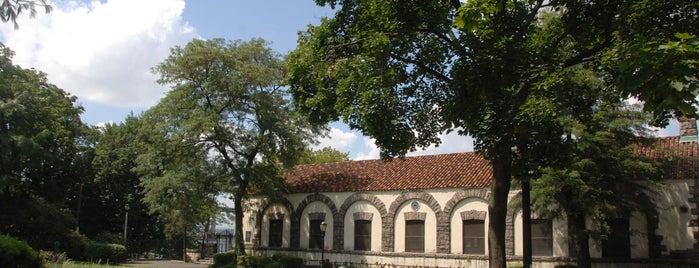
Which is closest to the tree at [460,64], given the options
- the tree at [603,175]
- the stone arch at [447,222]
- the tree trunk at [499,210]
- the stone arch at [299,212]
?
the tree trunk at [499,210]

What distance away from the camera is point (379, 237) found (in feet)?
88.2

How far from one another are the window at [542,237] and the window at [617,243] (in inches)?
78.1

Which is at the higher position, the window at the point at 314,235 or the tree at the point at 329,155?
the tree at the point at 329,155

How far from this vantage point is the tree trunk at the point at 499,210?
42.7ft

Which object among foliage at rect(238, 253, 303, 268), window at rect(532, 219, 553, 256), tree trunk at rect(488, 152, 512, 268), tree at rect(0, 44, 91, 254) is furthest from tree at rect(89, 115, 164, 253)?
tree trunk at rect(488, 152, 512, 268)

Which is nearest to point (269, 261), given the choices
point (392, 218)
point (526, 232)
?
point (392, 218)

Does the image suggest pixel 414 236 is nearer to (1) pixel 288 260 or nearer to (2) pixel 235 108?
(1) pixel 288 260

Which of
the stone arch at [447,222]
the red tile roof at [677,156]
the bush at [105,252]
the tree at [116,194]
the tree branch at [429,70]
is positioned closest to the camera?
A: the tree branch at [429,70]

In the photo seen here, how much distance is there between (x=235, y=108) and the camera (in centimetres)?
2809

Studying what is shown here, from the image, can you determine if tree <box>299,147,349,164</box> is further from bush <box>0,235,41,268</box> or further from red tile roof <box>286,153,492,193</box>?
bush <box>0,235,41,268</box>

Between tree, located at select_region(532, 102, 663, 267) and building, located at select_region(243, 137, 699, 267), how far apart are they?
3.59 feet

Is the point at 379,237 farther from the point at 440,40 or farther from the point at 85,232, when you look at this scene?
the point at 85,232

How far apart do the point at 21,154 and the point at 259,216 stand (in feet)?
40.5

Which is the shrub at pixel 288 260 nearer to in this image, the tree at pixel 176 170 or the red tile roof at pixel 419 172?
the red tile roof at pixel 419 172
